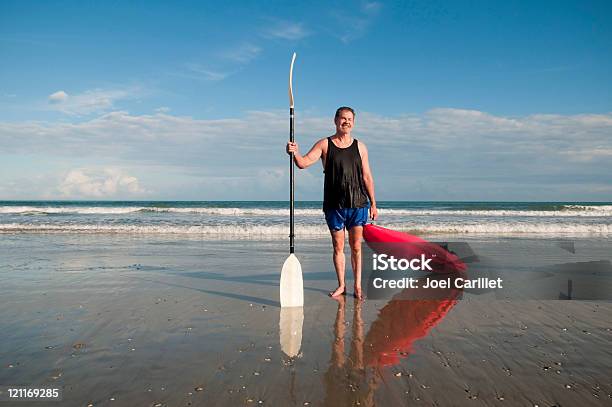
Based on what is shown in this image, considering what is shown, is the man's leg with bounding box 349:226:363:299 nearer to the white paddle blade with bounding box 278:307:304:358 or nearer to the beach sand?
the beach sand

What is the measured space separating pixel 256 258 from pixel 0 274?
11.7 ft

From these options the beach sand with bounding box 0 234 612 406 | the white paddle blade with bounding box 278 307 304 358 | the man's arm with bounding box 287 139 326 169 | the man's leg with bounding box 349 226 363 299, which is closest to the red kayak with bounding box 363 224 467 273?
the man's leg with bounding box 349 226 363 299

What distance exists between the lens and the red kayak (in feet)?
16.9

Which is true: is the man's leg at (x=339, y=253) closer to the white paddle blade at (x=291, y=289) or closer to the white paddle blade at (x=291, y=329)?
the white paddle blade at (x=291, y=289)

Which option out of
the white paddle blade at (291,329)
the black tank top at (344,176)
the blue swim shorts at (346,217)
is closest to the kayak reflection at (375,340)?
the white paddle blade at (291,329)

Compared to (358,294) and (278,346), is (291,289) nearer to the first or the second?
(358,294)

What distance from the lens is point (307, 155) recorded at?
172 inches

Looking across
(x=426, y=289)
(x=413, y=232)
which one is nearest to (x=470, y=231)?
(x=413, y=232)

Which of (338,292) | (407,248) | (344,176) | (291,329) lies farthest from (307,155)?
(407,248)

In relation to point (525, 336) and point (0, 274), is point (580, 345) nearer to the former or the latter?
point (525, 336)

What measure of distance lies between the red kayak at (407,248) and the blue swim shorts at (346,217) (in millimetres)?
566

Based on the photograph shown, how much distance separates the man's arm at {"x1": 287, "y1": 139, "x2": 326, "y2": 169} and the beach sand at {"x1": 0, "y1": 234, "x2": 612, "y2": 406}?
1367 mm

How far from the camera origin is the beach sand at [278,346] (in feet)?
7.50

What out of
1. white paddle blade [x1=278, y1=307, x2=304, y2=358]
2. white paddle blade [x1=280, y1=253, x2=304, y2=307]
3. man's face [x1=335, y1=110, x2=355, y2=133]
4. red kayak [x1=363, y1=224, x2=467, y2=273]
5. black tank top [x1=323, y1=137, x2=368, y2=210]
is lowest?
white paddle blade [x1=278, y1=307, x2=304, y2=358]
